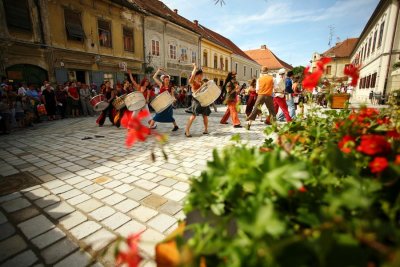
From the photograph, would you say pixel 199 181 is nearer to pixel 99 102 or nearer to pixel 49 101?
pixel 99 102

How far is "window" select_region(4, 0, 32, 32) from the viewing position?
1143 cm

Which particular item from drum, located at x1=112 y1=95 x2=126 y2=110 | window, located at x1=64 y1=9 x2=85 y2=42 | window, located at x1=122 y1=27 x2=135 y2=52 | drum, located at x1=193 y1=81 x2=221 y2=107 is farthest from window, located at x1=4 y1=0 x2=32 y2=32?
drum, located at x1=193 y1=81 x2=221 y2=107

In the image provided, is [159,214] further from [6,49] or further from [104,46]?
[104,46]

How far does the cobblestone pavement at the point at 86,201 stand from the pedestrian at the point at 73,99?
712cm

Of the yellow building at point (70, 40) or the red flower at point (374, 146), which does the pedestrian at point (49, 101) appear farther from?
the red flower at point (374, 146)

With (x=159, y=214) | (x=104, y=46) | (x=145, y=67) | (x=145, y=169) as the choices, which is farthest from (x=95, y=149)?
(x=145, y=67)

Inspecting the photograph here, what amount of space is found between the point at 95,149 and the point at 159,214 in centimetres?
334

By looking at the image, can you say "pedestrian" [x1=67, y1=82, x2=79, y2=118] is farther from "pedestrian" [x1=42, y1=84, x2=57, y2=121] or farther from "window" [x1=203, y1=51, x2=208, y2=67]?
"window" [x1=203, y1=51, x2=208, y2=67]

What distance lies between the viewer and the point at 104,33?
53.6 ft

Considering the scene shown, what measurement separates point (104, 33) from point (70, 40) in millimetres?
2876

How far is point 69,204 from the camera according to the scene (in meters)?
2.73

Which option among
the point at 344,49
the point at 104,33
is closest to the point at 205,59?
the point at 104,33

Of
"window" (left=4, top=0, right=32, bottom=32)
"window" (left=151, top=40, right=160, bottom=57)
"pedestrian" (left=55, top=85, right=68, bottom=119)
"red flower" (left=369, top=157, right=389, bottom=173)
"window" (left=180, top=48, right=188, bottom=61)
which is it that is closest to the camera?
"red flower" (left=369, top=157, right=389, bottom=173)

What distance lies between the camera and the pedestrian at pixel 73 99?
11636 mm
